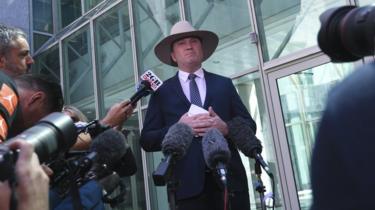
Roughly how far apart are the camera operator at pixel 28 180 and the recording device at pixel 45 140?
14mm

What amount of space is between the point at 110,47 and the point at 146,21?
36.7 inches

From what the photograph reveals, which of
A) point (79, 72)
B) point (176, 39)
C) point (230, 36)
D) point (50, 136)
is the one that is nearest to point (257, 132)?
point (230, 36)

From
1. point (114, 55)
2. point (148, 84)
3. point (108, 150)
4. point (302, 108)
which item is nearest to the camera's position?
point (108, 150)

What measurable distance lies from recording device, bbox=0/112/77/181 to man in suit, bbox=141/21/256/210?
3.11 feet

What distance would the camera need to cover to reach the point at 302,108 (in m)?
4.05

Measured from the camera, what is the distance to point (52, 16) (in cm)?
894

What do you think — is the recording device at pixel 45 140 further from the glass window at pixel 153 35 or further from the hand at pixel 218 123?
the glass window at pixel 153 35

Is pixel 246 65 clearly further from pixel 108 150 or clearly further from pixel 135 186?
pixel 108 150

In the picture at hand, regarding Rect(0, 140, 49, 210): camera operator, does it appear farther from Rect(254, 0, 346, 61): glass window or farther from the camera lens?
Rect(254, 0, 346, 61): glass window

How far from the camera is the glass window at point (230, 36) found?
4.69m

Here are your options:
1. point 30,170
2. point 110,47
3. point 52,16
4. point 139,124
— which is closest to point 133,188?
point 139,124

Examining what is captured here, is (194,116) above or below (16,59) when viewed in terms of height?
below

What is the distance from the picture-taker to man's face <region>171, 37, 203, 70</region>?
7.80ft

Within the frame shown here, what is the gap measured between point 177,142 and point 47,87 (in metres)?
0.55
